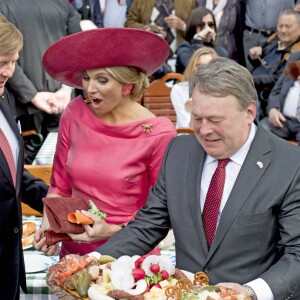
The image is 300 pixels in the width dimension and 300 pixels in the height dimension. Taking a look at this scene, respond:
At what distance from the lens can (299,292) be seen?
256 cm

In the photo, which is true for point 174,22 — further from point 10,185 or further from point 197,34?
point 10,185

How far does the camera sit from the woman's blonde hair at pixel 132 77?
3.20 metres

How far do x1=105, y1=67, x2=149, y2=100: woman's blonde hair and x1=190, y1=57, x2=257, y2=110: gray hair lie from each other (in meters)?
0.74

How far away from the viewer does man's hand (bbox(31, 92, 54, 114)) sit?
20.0 feet

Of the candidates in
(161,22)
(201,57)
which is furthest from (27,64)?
(161,22)

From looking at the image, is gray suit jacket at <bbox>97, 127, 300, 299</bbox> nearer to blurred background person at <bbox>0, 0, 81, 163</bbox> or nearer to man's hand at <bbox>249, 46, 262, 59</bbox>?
blurred background person at <bbox>0, 0, 81, 163</bbox>

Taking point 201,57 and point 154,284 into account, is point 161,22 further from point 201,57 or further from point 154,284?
point 154,284

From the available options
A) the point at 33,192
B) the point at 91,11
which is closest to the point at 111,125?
the point at 33,192

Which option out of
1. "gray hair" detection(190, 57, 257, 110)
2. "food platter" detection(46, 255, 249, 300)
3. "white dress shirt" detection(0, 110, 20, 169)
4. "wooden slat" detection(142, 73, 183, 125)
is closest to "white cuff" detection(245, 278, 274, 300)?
"food platter" detection(46, 255, 249, 300)

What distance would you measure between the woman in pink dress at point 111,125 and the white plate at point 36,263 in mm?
166

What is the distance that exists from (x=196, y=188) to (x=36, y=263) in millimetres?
1228

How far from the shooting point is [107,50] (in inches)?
124

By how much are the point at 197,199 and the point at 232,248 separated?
0.71 ft

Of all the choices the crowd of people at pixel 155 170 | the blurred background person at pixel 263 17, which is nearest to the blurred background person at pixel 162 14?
the blurred background person at pixel 263 17
